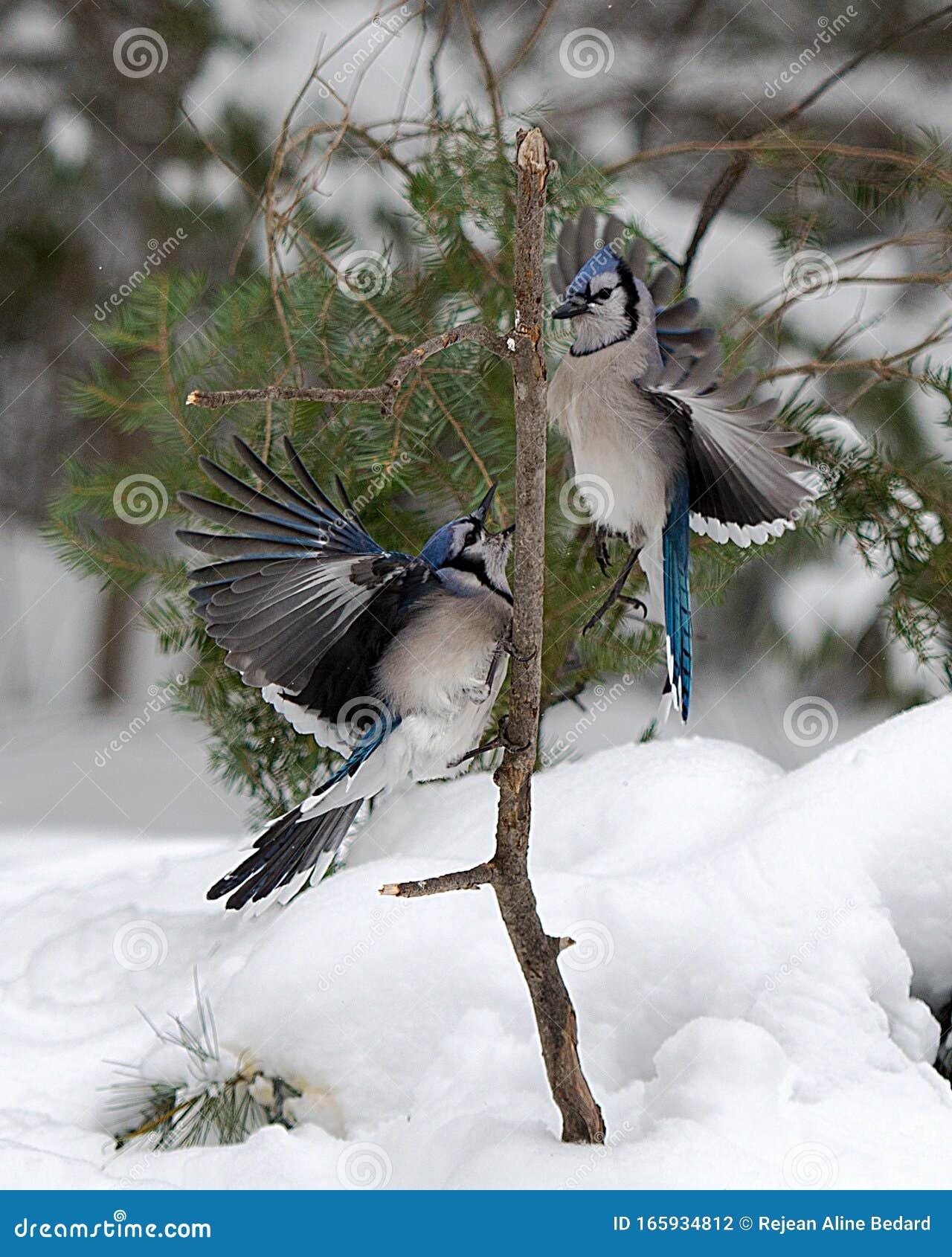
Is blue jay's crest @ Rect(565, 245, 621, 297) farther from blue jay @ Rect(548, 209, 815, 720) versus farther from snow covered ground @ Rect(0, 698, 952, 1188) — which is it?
snow covered ground @ Rect(0, 698, 952, 1188)

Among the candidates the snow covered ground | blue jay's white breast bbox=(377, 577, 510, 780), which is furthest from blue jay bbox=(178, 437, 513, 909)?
the snow covered ground

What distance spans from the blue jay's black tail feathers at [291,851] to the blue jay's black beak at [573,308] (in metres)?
0.22

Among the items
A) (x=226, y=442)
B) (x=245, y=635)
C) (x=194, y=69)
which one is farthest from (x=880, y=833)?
(x=194, y=69)

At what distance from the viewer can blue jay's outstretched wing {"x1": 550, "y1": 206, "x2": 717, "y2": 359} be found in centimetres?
37

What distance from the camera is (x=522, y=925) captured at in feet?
1.32

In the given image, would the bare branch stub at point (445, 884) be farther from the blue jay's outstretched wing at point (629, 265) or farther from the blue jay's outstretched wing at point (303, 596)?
the blue jay's outstretched wing at point (629, 265)

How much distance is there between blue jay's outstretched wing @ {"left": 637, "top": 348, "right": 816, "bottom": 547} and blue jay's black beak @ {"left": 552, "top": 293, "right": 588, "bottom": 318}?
31mm

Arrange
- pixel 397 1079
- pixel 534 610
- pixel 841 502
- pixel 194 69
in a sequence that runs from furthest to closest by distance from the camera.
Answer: pixel 194 69 < pixel 841 502 < pixel 397 1079 < pixel 534 610

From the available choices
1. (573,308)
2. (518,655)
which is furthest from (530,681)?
(573,308)

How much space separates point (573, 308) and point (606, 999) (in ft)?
1.02

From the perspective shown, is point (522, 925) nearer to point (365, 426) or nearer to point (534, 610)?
point (534, 610)

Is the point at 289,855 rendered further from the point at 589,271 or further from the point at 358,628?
the point at 589,271

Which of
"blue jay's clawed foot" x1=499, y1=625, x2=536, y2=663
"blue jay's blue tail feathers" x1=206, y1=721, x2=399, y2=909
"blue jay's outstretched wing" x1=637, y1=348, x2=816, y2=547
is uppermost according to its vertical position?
"blue jay's outstretched wing" x1=637, y1=348, x2=816, y2=547

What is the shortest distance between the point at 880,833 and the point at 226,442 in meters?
0.48
